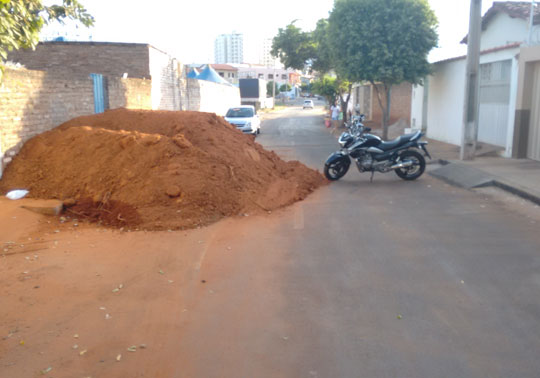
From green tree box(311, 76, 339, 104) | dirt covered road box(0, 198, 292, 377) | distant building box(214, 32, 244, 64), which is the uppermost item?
distant building box(214, 32, 244, 64)

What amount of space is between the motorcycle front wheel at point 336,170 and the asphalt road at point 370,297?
3.27 meters

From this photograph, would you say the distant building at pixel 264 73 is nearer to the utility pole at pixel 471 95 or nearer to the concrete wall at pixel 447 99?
the concrete wall at pixel 447 99

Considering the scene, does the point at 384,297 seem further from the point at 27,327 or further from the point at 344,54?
the point at 344,54

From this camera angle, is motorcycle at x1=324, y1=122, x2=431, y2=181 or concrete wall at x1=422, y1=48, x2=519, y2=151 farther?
concrete wall at x1=422, y1=48, x2=519, y2=151

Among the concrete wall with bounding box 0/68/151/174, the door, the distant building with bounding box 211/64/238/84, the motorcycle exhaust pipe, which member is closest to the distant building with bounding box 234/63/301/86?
the distant building with bounding box 211/64/238/84

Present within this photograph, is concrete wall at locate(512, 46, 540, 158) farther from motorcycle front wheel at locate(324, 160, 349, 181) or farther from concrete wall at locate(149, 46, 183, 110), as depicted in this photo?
concrete wall at locate(149, 46, 183, 110)

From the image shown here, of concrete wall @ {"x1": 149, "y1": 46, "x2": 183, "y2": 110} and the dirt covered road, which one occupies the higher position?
concrete wall @ {"x1": 149, "y1": 46, "x2": 183, "y2": 110}

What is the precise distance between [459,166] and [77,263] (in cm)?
962

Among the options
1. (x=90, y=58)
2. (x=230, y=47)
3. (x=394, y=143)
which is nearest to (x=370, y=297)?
(x=394, y=143)

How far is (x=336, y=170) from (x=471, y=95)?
5.23 m

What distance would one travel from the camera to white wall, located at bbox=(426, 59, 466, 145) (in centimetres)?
1869

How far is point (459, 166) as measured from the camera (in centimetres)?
1258

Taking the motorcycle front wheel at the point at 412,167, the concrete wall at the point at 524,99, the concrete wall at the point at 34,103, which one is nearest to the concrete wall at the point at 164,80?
the concrete wall at the point at 34,103

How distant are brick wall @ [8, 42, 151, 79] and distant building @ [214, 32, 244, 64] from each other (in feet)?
528
